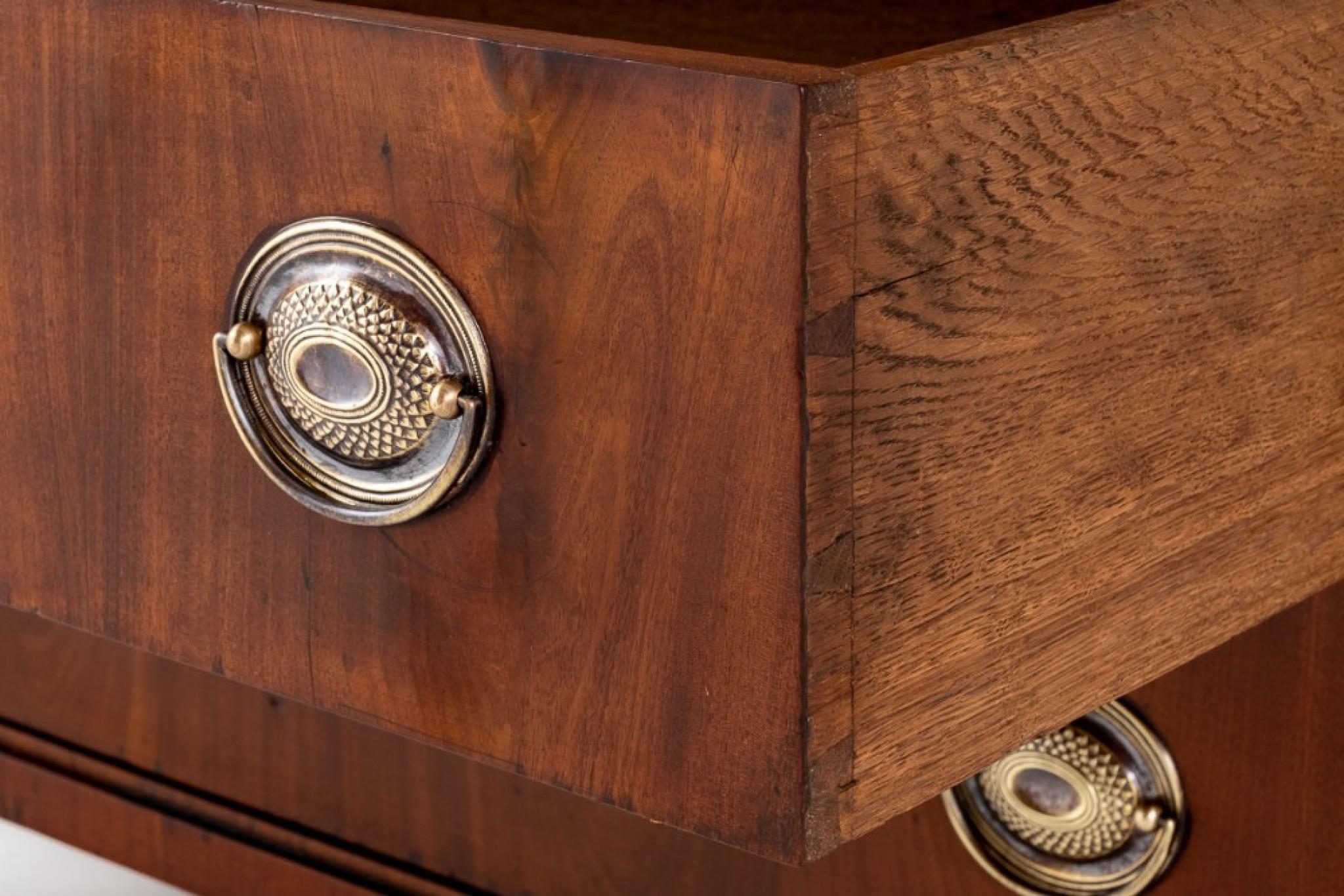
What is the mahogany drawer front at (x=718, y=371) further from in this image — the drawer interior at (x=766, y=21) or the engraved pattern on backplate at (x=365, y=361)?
the drawer interior at (x=766, y=21)

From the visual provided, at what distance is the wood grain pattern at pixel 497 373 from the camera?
0.54m

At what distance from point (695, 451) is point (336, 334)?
0.40 feet

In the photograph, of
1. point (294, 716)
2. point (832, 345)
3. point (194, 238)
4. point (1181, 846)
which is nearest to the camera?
point (832, 345)

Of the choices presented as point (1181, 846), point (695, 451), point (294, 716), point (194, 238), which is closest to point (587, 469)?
point (695, 451)

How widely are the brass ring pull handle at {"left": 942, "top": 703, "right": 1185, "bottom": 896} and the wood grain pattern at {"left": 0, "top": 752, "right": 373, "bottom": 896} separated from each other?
40cm

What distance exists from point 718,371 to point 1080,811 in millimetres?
514

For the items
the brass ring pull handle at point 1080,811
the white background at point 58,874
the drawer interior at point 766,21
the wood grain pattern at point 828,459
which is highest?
the drawer interior at point 766,21

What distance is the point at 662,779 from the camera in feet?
1.94

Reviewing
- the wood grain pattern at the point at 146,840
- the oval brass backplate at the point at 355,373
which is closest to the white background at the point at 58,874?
the wood grain pattern at the point at 146,840

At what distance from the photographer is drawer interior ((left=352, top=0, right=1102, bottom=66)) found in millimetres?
1064

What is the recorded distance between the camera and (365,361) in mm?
598

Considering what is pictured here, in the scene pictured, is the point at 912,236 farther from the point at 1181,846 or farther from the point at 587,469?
the point at 1181,846

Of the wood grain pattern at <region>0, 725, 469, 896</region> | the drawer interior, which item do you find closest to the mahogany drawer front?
the drawer interior

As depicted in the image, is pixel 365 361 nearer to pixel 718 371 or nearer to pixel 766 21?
pixel 718 371
